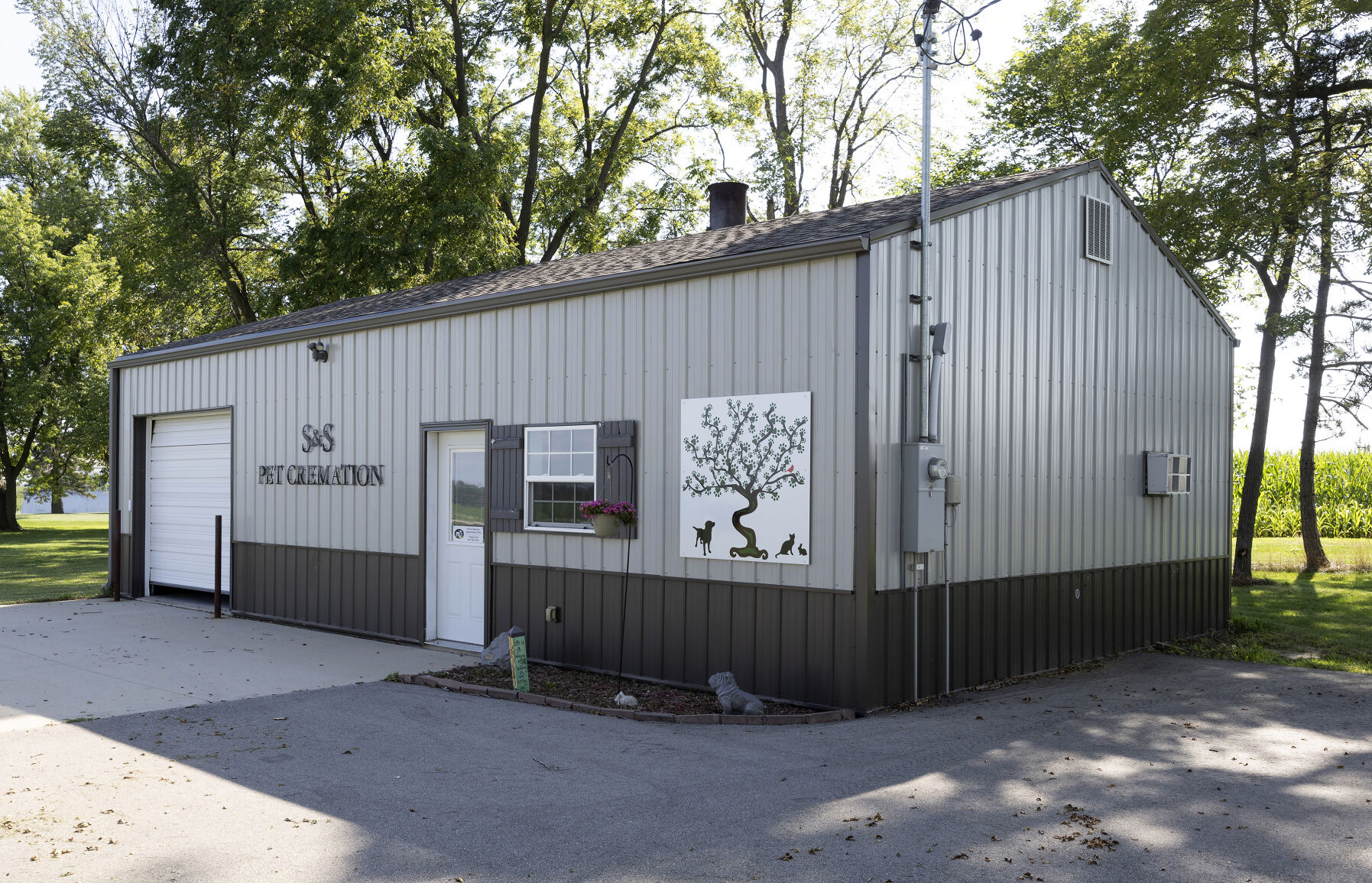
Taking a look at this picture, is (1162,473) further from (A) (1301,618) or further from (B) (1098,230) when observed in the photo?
(A) (1301,618)

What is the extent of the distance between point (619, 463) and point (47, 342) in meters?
26.7

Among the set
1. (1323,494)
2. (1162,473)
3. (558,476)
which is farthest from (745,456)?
(1323,494)

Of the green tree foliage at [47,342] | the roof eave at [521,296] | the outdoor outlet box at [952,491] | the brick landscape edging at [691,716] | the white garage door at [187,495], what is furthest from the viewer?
the green tree foliage at [47,342]

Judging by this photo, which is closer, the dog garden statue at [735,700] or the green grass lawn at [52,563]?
the dog garden statue at [735,700]

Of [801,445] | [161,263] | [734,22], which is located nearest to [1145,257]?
[801,445]

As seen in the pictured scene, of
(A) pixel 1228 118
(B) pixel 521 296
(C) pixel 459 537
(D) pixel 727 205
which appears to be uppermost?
(A) pixel 1228 118

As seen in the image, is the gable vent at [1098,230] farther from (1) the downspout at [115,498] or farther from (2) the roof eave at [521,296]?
(1) the downspout at [115,498]

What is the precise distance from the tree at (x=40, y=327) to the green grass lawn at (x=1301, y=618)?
2743cm

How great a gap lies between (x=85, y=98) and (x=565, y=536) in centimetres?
1870

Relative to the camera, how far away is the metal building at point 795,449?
7.67 m

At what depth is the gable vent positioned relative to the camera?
1012cm

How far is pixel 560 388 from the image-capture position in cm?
943

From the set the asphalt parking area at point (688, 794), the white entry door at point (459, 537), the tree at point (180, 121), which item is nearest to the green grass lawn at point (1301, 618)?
the asphalt parking area at point (688, 794)

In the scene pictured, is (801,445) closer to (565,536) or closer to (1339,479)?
(565,536)
